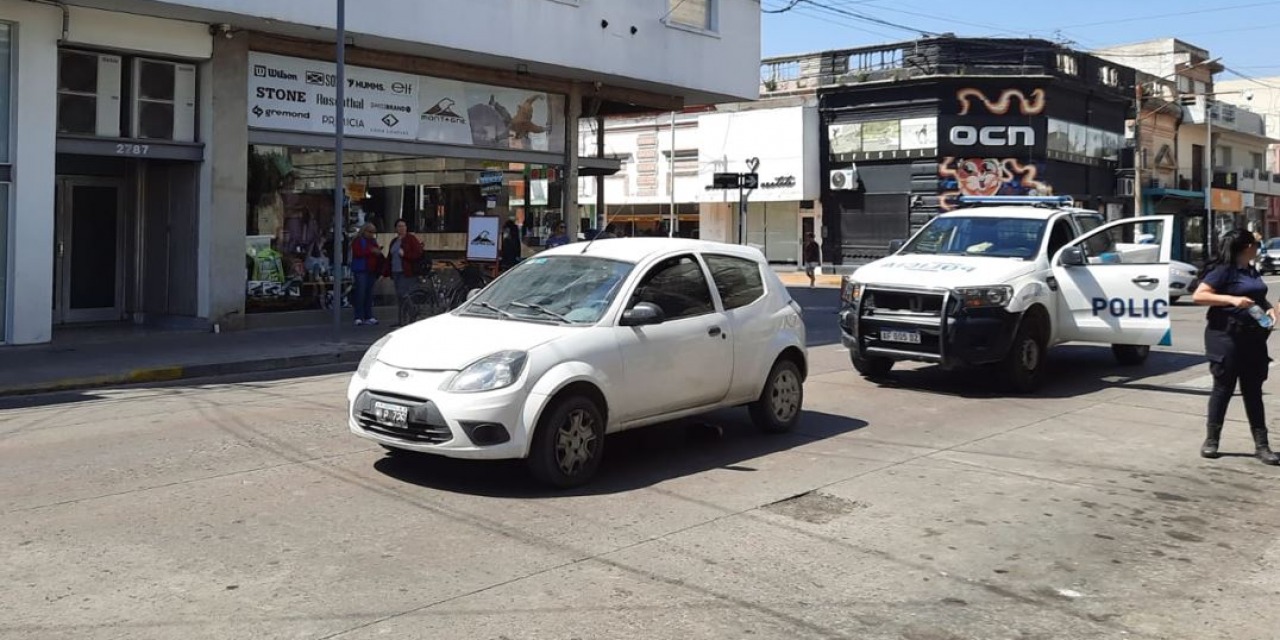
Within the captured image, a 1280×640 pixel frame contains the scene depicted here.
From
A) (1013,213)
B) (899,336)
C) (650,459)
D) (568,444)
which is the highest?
(1013,213)

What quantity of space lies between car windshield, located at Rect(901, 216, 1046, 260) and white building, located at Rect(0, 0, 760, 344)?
9655 millimetres

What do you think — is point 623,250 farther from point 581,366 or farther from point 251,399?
point 251,399

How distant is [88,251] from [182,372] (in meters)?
6.06

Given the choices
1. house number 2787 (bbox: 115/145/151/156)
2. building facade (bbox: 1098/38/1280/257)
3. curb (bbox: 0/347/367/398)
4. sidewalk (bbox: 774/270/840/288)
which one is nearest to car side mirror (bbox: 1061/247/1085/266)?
curb (bbox: 0/347/367/398)

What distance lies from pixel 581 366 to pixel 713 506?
1252mm

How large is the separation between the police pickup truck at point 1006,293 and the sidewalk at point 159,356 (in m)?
7.12

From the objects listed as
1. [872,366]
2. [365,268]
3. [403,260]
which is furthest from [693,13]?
[872,366]

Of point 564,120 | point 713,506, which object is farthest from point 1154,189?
point 713,506

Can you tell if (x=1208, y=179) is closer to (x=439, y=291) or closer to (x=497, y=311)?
(x=439, y=291)

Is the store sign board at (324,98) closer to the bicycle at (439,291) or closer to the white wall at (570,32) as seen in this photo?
the white wall at (570,32)

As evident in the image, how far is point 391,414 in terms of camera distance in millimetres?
7207

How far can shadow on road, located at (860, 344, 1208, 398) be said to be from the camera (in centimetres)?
1244

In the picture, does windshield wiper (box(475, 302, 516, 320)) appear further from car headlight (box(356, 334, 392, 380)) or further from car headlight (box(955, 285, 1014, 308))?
car headlight (box(955, 285, 1014, 308))

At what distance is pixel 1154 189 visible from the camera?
48125 millimetres
